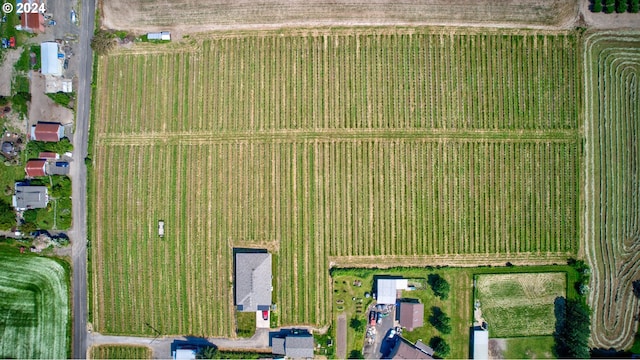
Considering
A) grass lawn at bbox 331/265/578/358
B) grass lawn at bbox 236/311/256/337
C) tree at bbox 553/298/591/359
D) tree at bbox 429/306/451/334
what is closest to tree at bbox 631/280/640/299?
tree at bbox 553/298/591/359

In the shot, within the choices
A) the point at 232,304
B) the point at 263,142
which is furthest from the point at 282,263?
the point at 263,142

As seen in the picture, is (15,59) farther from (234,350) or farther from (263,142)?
(234,350)

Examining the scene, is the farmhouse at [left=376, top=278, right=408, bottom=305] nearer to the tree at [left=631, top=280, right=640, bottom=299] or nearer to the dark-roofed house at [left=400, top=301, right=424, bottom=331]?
the dark-roofed house at [left=400, top=301, right=424, bottom=331]

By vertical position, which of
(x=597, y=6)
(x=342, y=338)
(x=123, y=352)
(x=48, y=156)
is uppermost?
(x=597, y=6)

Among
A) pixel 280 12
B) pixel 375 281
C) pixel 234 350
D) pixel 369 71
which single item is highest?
pixel 280 12

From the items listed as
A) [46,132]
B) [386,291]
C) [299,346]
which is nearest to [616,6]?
[386,291]

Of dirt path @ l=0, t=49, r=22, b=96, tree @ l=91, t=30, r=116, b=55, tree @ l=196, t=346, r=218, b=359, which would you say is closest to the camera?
tree @ l=196, t=346, r=218, b=359

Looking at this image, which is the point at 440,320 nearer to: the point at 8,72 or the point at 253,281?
the point at 253,281
